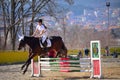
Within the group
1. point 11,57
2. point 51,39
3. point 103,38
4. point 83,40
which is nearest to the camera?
point 51,39

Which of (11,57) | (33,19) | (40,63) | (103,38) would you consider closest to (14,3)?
(33,19)

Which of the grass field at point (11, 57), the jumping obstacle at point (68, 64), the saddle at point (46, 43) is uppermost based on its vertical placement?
the saddle at point (46, 43)

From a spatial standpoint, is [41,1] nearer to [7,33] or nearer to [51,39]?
[7,33]

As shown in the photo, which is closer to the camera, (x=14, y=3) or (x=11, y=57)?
(x=11, y=57)

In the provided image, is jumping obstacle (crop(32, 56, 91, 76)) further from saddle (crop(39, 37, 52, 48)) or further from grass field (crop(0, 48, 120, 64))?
grass field (crop(0, 48, 120, 64))

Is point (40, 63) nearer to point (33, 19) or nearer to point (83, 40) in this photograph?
point (33, 19)

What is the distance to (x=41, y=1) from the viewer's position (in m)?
49.5

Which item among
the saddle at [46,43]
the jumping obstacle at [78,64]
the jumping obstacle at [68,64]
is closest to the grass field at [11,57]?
the jumping obstacle at [78,64]

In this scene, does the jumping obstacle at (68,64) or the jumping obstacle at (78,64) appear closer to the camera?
the jumping obstacle at (78,64)

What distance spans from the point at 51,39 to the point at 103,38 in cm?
10081

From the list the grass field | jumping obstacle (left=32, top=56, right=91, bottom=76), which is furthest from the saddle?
the grass field

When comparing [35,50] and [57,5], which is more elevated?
[57,5]

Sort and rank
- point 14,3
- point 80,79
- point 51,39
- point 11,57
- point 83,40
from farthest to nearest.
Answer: point 83,40 < point 14,3 < point 11,57 < point 51,39 < point 80,79

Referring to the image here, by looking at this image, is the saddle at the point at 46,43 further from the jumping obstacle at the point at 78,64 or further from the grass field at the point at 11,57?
the grass field at the point at 11,57
